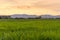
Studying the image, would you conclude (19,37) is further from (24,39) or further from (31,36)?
(31,36)

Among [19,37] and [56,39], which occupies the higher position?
[19,37]

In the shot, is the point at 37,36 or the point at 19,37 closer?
the point at 19,37

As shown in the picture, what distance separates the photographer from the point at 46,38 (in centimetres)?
1279

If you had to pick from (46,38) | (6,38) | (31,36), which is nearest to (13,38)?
(6,38)

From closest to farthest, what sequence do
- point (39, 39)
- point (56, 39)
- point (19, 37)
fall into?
1. point (19, 37)
2. point (39, 39)
3. point (56, 39)

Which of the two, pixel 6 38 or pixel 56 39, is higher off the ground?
pixel 6 38

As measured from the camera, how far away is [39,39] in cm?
1241

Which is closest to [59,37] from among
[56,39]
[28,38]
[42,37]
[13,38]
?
[56,39]

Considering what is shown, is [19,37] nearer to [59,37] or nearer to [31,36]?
[31,36]

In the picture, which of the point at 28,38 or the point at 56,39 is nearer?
the point at 28,38

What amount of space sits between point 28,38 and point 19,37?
827mm

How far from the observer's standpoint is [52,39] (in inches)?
516

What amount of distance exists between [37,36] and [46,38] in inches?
22.3

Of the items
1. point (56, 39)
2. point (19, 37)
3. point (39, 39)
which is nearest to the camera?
point (19, 37)
